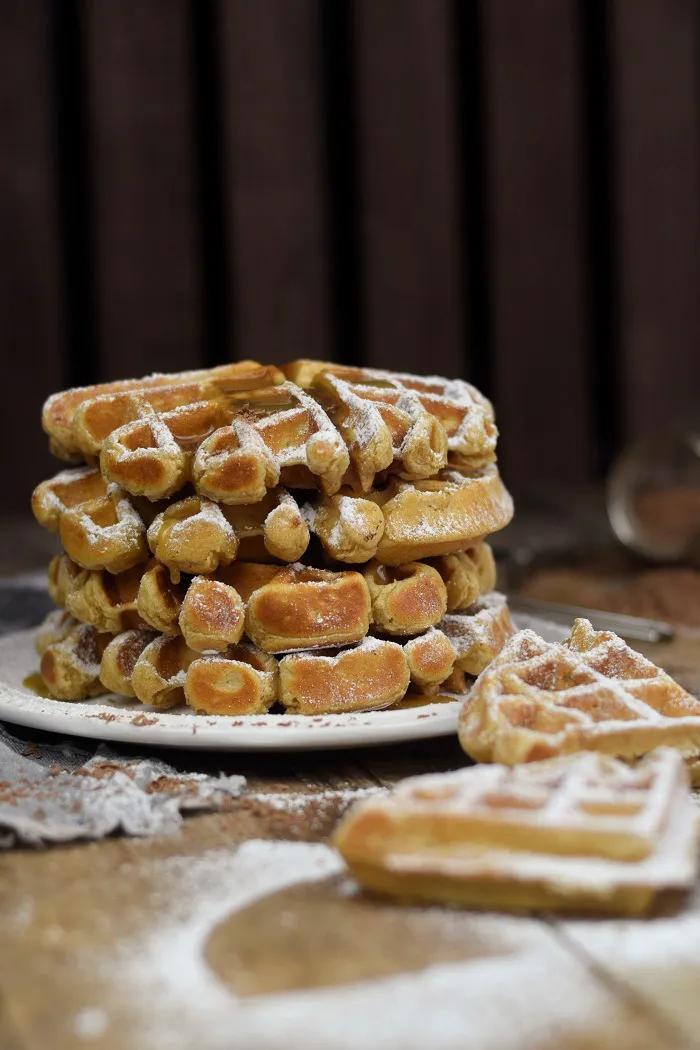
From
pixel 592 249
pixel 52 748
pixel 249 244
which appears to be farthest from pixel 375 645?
pixel 592 249

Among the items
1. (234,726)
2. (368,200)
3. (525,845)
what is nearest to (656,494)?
(368,200)

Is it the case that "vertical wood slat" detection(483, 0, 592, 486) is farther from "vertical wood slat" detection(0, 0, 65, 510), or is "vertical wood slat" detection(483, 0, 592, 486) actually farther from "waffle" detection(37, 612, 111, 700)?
"waffle" detection(37, 612, 111, 700)

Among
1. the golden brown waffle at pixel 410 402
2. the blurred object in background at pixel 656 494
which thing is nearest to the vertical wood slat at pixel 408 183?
the blurred object in background at pixel 656 494

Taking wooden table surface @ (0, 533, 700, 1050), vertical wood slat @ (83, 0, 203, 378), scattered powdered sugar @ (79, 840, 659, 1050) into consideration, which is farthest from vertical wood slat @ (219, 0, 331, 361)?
scattered powdered sugar @ (79, 840, 659, 1050)

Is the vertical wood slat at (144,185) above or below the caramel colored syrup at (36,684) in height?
above

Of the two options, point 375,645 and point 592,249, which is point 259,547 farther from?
point 592,249

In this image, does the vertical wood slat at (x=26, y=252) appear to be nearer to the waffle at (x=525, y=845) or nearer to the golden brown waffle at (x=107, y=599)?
the golden brown waffle at (x=107, y=599)
